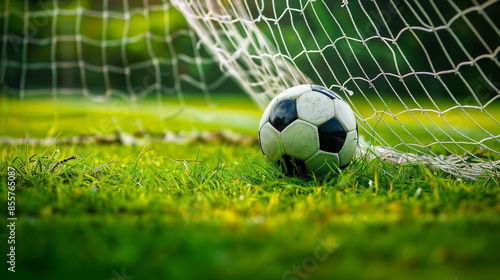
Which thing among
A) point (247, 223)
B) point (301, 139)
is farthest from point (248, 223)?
point (301, 139)

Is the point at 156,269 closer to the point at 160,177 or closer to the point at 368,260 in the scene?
the point at 368,260

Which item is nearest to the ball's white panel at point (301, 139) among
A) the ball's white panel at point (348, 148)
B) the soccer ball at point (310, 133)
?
the soccer ball at point (310, 133)

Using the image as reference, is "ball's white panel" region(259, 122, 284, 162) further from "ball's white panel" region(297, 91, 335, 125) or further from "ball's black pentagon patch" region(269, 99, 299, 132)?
"ball's white panel" region(297, 91, 335, 125)

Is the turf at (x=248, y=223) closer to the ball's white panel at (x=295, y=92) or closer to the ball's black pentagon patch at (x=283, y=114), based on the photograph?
the ball's black pentagon patch at (x=283, y=114)

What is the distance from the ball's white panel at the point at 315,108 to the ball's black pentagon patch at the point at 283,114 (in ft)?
0.09

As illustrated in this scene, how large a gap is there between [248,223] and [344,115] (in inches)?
35.4

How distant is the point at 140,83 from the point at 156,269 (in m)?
13.2

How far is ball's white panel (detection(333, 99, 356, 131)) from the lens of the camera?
6.68 ft

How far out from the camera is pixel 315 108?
2.02m

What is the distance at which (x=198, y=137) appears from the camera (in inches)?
160

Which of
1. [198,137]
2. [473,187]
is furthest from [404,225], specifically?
[198,137]

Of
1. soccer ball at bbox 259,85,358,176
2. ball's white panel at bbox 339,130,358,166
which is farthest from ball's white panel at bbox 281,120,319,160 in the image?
ball's white panel at bbox 339,130,358,166

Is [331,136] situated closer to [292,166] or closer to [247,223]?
[292,166]

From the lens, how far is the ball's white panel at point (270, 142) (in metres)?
2.04
